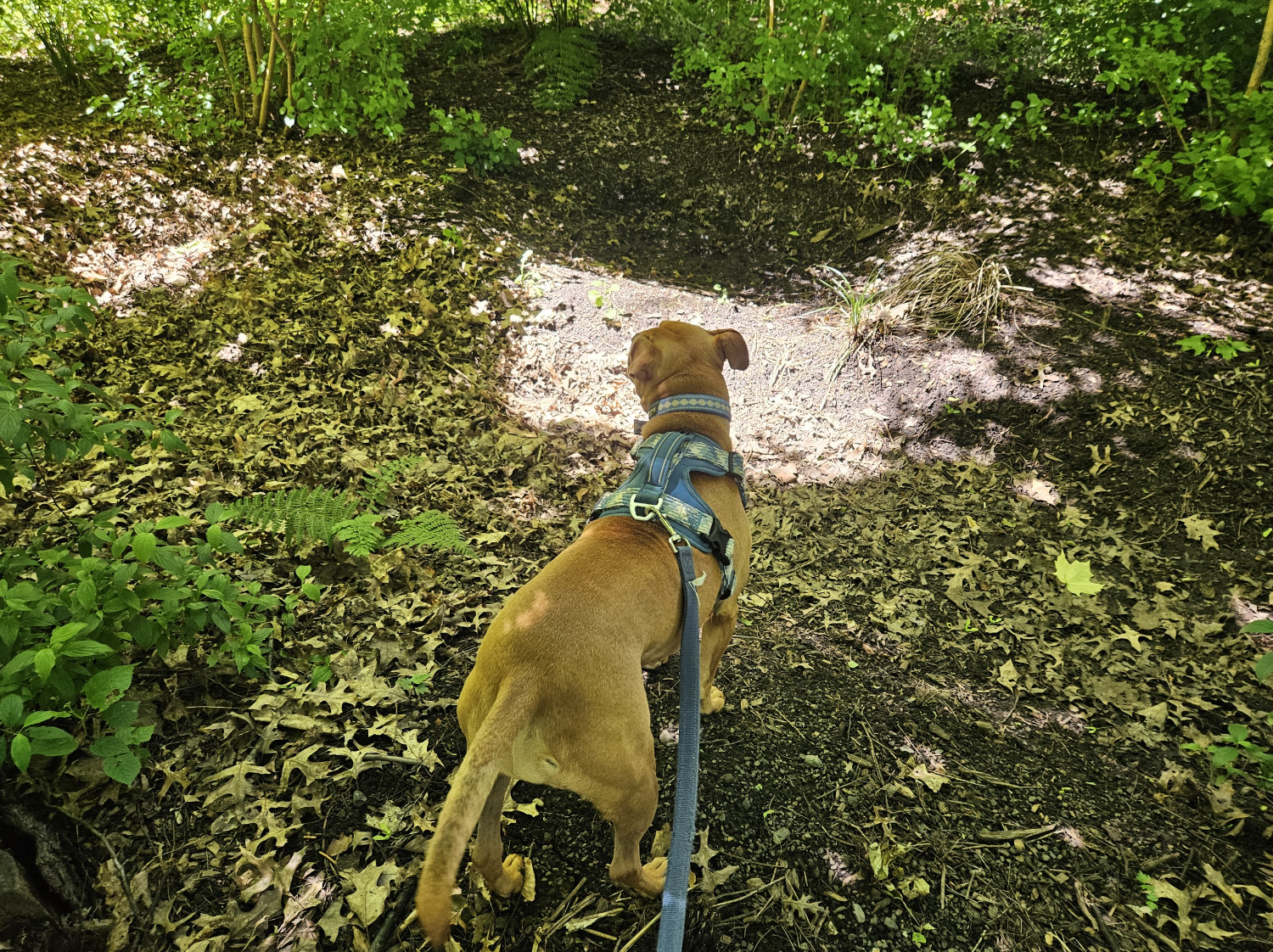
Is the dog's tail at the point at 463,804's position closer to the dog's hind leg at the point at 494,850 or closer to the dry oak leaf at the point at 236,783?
the dog's hind leg at the point at 494,850

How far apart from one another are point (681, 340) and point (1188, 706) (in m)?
3.23

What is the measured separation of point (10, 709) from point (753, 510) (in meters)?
3.90

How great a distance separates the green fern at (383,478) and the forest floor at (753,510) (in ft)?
0.22

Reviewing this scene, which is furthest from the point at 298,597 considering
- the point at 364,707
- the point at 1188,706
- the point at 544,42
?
the point at 544,42

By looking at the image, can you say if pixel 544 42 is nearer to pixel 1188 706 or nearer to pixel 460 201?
pixel 460 201

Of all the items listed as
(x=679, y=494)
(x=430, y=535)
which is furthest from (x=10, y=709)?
(x=679, y=494)

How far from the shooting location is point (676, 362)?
322 centimetres

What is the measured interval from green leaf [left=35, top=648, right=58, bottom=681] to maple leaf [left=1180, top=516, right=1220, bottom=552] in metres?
5.82

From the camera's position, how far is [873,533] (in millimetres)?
4324

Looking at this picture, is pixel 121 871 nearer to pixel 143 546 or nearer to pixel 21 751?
pixel 21 751

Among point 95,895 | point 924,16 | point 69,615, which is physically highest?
point 924,16

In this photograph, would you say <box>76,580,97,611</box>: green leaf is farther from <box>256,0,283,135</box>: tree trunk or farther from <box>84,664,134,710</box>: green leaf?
<box>256,0,283,135</box>: tree trunk

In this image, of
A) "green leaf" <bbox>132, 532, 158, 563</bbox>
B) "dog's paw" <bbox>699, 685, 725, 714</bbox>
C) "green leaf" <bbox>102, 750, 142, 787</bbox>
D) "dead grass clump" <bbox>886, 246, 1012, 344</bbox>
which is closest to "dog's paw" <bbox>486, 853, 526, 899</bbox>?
"dog's paw" <bbox>699, 685, 725, 714</bbox>

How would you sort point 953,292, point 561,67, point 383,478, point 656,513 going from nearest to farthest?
point 656,513, point 383,478, point 953,292, point 561,67
